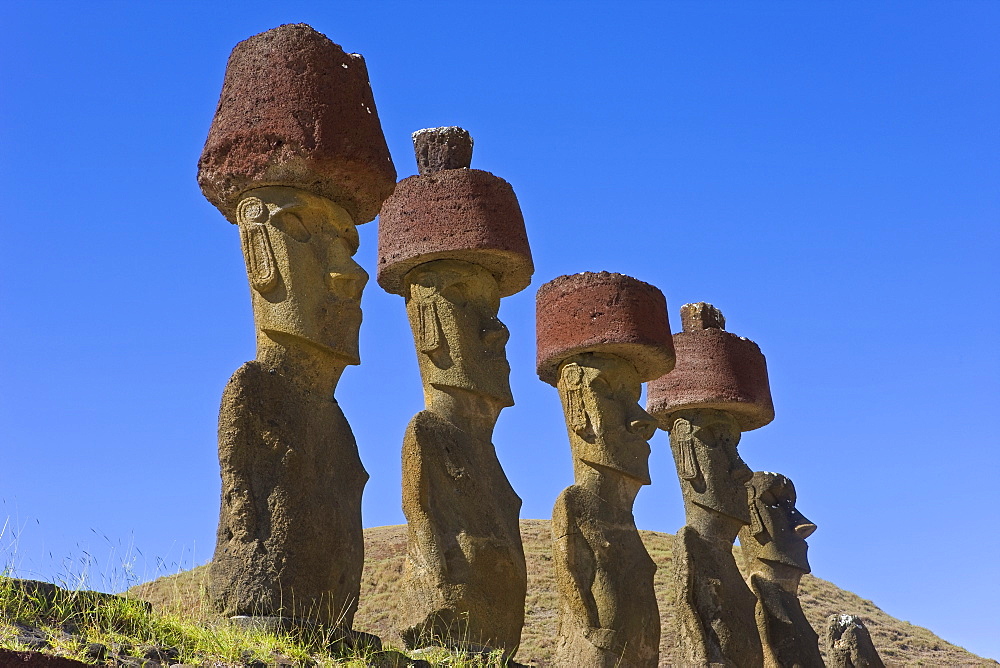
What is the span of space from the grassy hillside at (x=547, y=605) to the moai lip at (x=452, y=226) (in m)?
7.07

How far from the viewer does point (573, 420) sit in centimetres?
1015

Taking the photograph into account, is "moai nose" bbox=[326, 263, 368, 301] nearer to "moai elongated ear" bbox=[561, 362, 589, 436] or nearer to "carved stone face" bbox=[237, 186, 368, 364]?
"carved stone face" bbox=[237, 186, 368, 364]

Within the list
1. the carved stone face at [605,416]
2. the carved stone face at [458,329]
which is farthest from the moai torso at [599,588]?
the carved stone face at [458,329]

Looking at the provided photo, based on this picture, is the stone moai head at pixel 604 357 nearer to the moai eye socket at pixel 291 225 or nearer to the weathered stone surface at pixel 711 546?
the weathered stone surface at pixel 711 546

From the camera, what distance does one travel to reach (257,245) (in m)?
6.65

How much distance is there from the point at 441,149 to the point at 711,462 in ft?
13.8

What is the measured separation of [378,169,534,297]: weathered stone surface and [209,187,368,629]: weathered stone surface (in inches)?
73.3

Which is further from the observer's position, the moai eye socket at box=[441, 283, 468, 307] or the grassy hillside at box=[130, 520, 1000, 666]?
the grassy hillside at box=[130, 520, 1000, 666]

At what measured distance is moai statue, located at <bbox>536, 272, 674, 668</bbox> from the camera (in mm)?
9258

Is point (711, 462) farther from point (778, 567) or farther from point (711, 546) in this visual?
point (778, 567)

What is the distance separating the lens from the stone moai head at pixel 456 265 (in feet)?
28.3

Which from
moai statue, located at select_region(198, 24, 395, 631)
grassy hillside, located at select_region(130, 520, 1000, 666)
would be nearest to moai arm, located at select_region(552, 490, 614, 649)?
moai statue, located at select_region(198, 24, 395, 631)

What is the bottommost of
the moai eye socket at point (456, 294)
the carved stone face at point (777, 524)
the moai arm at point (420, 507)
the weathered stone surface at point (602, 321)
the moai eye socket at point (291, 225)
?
the moai arm at point (420, 507)

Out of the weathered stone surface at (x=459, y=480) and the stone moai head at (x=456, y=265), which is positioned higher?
the stone moai head at (x=456, y=265)
